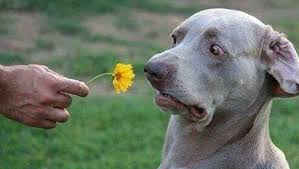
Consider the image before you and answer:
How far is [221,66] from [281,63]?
0.35 metres

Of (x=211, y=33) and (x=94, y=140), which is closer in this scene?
(x=211, y=33)

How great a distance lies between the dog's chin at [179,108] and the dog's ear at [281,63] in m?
0.44

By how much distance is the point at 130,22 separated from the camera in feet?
38.1

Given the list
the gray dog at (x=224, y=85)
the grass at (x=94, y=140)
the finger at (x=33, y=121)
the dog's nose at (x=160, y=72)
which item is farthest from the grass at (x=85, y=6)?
the dog's nose at (x=160, y=72)

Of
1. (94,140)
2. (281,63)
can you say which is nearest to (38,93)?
(281,63)

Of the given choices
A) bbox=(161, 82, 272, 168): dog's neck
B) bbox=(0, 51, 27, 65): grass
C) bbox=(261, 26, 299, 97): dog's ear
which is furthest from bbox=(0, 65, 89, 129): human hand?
bbox=(0, 51, 27, 65): grass

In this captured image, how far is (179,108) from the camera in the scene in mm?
4672

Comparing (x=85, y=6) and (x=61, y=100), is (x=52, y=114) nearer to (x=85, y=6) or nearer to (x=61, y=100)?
(x=61, y=100)

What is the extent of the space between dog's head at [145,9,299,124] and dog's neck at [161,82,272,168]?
2.9 inches

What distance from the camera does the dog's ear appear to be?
15.5ft

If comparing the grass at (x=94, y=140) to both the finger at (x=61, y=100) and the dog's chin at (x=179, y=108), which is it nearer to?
the finger at (x=61, y=100)

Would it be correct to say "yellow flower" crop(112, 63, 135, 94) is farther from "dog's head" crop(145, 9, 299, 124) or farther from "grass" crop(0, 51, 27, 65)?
"grass" crop(0, 51, 27, 65)

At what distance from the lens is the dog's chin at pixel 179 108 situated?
4.63m

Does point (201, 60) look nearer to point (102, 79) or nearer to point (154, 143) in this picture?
point (154, 143)
